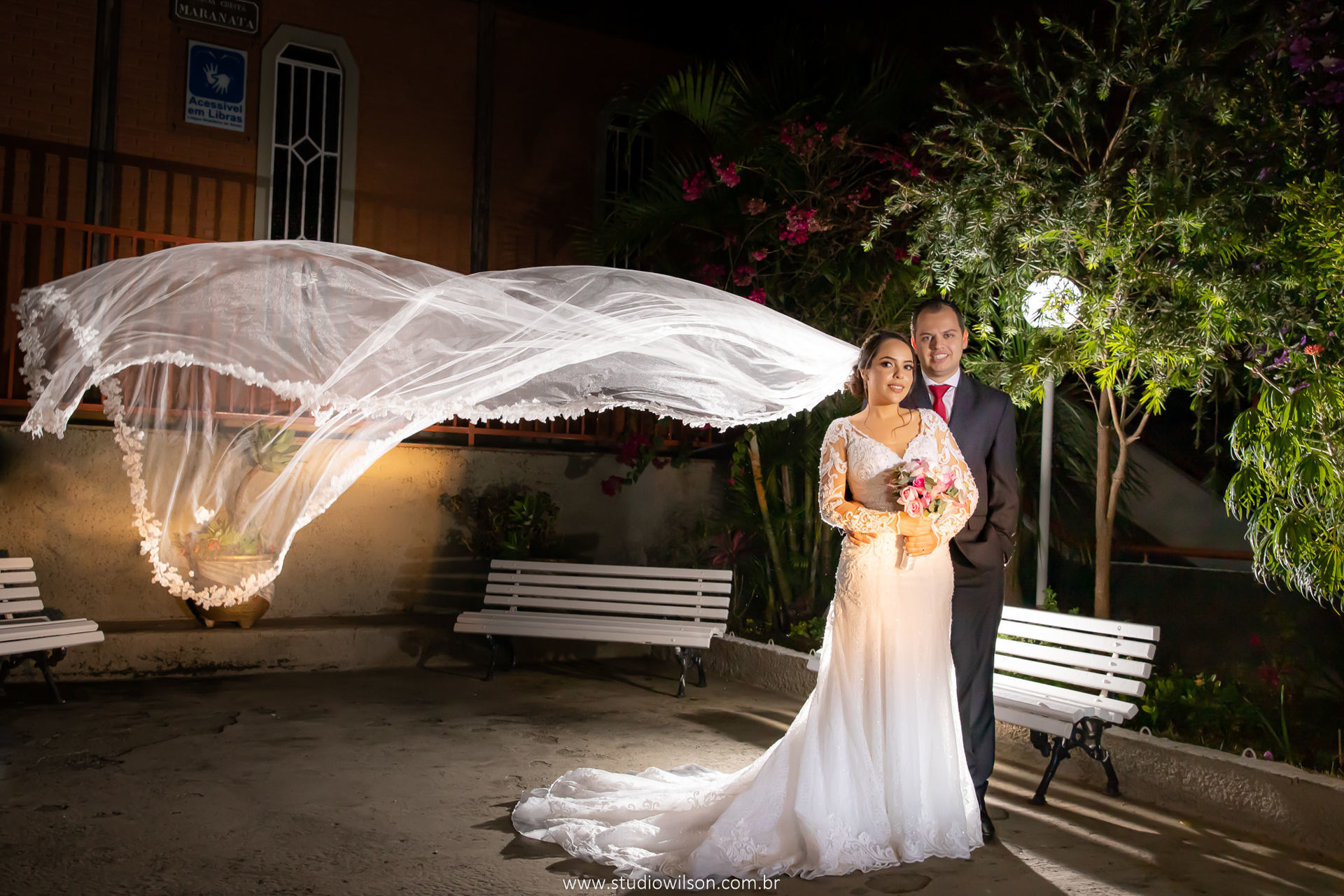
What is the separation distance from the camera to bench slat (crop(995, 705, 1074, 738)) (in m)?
5.49

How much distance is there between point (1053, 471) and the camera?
362 inches

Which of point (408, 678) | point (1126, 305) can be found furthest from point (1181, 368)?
point (408, 678)

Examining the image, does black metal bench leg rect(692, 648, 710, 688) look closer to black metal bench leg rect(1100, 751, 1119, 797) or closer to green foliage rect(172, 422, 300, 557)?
black metal bench leg rect(1100, 751, 1119, 797)

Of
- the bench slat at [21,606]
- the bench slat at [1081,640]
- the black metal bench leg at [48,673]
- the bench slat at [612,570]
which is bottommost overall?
the black metal bench leg at [48,673]

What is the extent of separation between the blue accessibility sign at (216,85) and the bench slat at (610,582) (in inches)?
222

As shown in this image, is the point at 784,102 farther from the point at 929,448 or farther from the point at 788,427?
the point at 929,448

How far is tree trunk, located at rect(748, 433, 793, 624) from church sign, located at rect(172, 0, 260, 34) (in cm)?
665

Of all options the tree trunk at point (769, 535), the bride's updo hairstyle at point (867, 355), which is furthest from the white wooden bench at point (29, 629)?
the bride's updo hairstyle at point (867, 355)

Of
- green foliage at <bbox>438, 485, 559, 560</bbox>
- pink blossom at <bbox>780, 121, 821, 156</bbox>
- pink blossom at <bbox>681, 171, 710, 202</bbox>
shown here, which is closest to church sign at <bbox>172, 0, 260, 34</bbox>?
pink blossom at <bbox>681, 171, 710, 202</bbox>

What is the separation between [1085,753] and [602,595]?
4.13 metres

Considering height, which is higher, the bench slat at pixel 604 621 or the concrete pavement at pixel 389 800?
the bench slat at pixel 604 621

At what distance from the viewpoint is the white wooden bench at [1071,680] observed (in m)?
5.56

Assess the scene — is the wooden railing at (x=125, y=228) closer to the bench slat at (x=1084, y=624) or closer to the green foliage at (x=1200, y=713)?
the bench slat at (x=1084, y=624)

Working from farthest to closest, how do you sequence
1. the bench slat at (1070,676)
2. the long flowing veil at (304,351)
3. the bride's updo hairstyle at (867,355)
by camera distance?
1. the bench slat at (1070,676)
2. the bride's updo hairstyle at (867,355)
3. the long flowing veil at (304,351)
